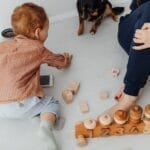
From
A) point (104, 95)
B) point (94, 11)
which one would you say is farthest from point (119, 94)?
point (94, 11)

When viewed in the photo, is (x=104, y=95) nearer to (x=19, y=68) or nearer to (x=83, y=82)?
(x=83, y=82)

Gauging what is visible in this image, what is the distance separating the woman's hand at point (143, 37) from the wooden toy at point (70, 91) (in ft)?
1.11

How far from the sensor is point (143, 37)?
50.0 inches

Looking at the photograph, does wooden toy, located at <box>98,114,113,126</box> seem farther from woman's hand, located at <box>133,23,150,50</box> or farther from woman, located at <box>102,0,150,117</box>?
woman's hand, located at <box>133,23,150,50</box>

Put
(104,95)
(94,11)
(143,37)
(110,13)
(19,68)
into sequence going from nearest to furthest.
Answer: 1. (143,37)
2. (19,68)
3. (104,95)
4. (94,11)
5. (110,13)

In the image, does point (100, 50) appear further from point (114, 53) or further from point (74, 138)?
point (74, 138)

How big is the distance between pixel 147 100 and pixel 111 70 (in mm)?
202

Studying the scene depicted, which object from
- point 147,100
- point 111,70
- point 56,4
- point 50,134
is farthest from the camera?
point 56,4

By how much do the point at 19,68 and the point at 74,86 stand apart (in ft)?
0.82

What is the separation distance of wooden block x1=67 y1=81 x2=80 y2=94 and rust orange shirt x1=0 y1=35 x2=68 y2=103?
14cm

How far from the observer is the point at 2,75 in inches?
54.4

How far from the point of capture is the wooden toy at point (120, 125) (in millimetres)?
1345

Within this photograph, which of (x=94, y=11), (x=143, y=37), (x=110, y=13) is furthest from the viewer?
(x=110, y=13)

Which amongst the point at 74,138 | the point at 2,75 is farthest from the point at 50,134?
the point at 2,75
